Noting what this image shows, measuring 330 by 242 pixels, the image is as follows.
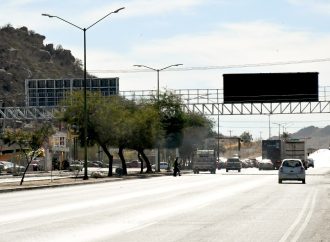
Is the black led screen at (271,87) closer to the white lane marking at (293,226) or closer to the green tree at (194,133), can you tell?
the green tree at (194,133)

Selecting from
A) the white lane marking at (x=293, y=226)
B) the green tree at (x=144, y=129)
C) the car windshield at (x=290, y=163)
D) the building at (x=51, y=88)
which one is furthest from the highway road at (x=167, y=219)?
the building at (x=51, y=88)

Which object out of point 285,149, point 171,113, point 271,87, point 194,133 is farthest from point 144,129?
point 194,133

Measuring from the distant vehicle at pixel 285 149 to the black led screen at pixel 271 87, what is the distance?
33.9 feet

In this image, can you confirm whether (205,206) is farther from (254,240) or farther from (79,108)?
(79,108)

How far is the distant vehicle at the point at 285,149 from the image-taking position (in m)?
94.8

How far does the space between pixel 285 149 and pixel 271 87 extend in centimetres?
1321

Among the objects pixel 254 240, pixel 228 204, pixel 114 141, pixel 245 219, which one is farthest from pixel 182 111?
pixel 254 240

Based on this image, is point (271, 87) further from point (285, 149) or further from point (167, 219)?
point (167, 219)

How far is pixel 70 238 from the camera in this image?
17.9 m

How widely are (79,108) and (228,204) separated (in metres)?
43.0

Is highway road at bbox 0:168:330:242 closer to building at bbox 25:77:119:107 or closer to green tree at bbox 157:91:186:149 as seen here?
green tree at bbox 157:91:186:149

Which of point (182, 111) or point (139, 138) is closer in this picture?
point (139, 138)

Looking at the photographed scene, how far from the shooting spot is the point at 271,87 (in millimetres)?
84938

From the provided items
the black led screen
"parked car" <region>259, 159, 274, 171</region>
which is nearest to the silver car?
the black led screen
